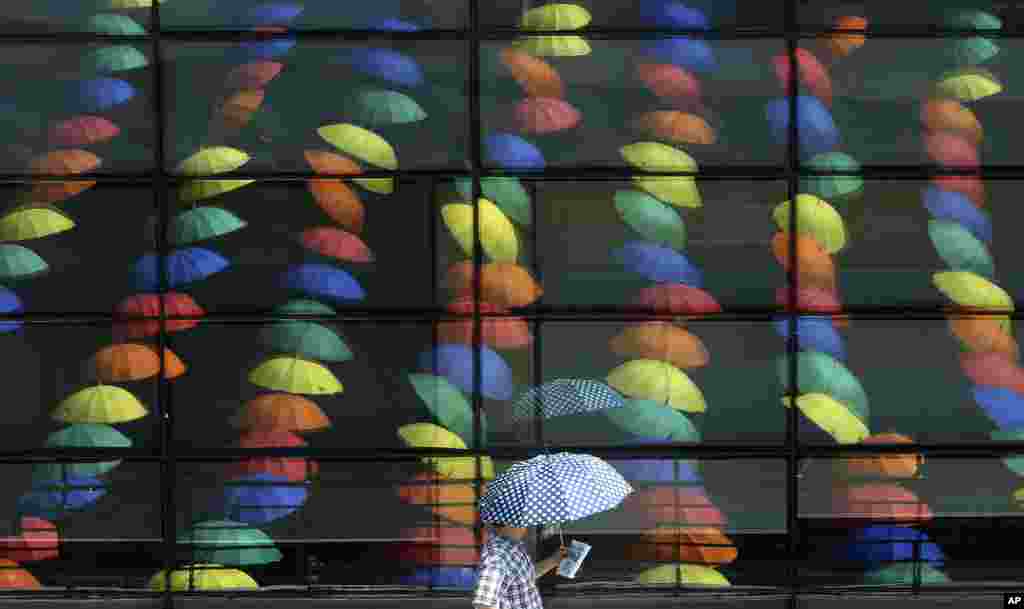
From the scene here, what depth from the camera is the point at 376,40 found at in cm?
1079

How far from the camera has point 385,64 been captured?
10.8 m

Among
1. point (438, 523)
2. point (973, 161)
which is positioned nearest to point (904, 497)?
point (973, 161)

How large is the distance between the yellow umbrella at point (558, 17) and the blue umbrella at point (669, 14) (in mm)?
408

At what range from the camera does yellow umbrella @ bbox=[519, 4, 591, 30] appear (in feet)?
35.3

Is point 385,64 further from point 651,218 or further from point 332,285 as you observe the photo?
point 651,218

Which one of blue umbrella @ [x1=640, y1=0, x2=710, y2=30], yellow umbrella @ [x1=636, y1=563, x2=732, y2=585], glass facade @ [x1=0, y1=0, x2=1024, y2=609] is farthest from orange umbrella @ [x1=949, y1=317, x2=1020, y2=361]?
blue umbrella @ [x1=640, y1=0, x2=710, y2=30]

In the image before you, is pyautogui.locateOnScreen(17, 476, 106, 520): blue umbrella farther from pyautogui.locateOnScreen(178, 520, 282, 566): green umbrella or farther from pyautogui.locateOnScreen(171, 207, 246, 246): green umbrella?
pyautogui.locateOnScreen(171, 207, 246, 246): green umbrella

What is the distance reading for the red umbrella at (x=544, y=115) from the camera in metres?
10.8

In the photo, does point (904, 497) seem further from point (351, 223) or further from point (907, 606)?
point (351, 223)

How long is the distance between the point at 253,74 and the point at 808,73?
3731 mm

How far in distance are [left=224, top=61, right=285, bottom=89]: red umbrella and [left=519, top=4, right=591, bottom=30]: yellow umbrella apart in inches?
68.4

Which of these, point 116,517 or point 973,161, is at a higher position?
point 973,161

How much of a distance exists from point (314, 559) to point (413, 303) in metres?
1.84

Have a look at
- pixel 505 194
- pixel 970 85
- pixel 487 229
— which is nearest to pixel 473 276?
pixel 487 229
